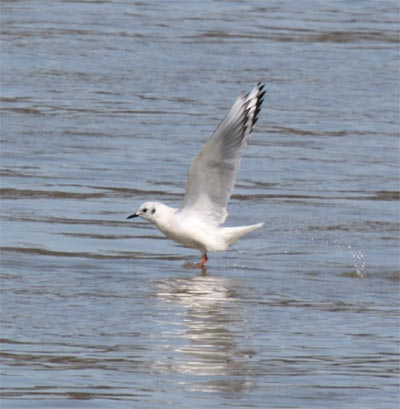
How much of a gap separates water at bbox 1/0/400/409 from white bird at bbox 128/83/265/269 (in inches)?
8.5

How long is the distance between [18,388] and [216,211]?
12.7ft

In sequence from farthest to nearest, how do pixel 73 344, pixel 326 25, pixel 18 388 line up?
1. pixel 326 25
2. pixel 73 344
3. pixel 18 388

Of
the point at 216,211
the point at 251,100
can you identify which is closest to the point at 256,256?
the point at 216,211

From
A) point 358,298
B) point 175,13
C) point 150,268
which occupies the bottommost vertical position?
point 358,298

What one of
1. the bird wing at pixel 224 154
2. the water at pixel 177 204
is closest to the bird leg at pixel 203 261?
the water at pixel 177 204

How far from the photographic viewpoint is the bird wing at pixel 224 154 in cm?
1003

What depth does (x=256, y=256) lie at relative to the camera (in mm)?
10391

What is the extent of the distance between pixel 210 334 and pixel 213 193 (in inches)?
95.8

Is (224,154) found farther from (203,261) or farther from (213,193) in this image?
(203,261)

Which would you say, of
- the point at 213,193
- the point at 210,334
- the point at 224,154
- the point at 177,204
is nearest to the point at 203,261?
the point at 213,193

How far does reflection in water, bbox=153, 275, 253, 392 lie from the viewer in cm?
714

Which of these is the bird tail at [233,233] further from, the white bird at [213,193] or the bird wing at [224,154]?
the bird wing at [224,154]

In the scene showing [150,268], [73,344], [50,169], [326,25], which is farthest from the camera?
[326,25]

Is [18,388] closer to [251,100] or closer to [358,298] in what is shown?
[358,298]
